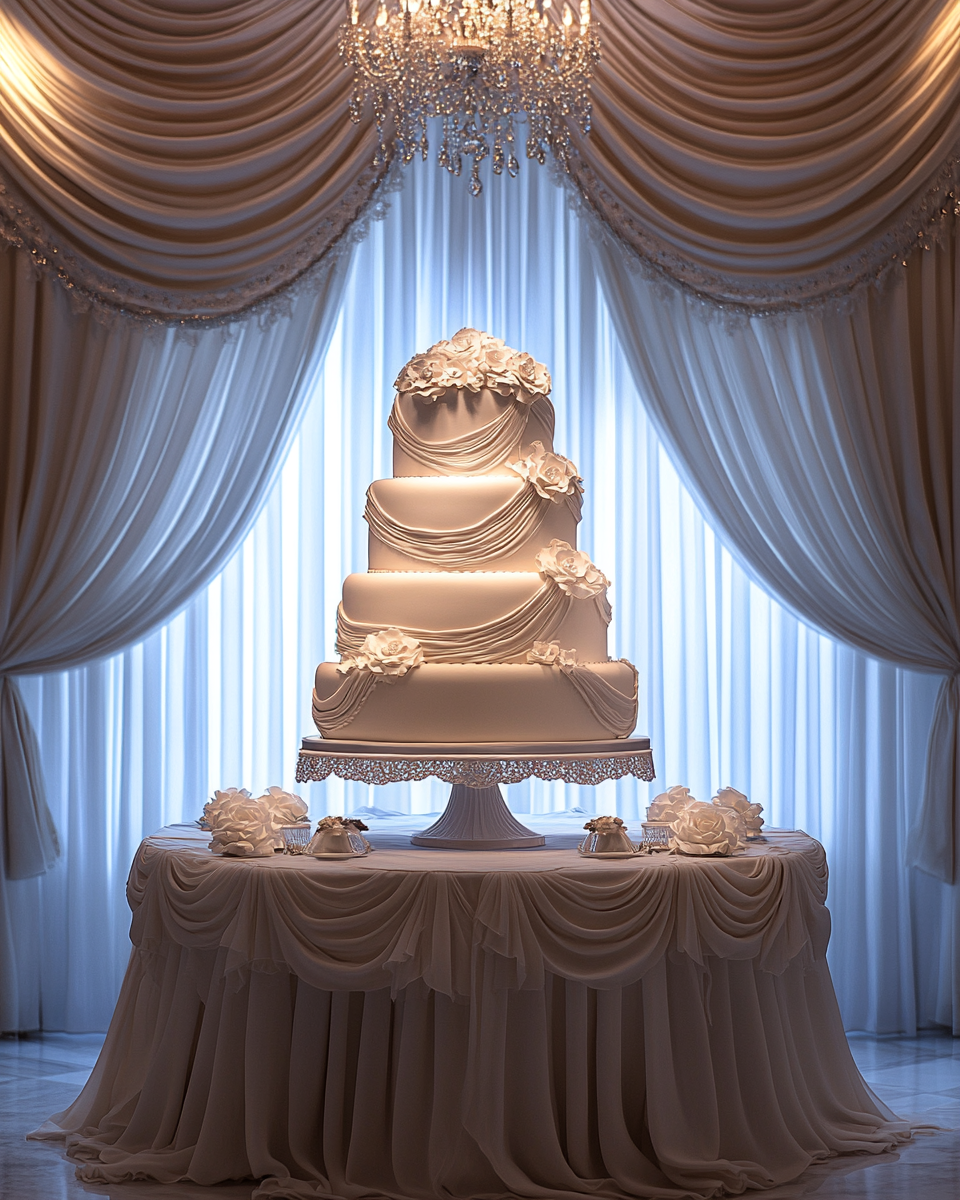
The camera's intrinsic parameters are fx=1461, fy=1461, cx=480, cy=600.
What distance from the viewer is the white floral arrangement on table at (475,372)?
4562mm

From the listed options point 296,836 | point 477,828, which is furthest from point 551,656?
point 296,836

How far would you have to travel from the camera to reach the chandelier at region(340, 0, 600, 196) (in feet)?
13.2

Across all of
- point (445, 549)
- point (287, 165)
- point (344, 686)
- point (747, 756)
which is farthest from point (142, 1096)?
point (287, 165)

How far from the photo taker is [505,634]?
4.30m

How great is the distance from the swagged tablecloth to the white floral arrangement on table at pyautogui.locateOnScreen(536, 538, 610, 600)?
2.70 ft

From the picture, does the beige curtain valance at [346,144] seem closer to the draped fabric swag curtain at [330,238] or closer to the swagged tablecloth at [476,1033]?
the draped fabric swag curtain at [330,238]

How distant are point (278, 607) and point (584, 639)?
6.11 ft

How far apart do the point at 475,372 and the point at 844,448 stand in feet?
5.79

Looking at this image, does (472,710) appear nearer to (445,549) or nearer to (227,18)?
(445,549)

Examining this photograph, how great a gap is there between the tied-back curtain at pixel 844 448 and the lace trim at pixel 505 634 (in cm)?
155

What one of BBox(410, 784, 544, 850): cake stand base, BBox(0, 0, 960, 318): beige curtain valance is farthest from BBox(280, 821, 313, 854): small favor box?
BBox(0, 0, 960, 318): beige curtain valance

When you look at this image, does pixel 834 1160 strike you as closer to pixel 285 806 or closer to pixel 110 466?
pixel 285 806

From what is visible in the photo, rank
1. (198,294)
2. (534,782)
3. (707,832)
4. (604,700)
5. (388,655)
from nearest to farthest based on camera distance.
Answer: (707,832)
(388,655)
(604,700)
(198,294)
(534,782)

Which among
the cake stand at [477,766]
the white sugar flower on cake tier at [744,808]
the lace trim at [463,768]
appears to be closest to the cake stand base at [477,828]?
the cake stand at [477,766]
